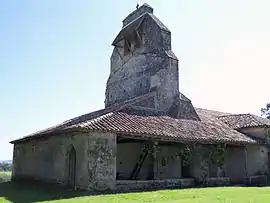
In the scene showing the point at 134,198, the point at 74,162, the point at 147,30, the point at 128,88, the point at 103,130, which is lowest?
the point at 134,198

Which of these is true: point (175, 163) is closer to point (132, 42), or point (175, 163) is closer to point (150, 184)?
point (150, 184)

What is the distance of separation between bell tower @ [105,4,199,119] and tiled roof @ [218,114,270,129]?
5.58 m

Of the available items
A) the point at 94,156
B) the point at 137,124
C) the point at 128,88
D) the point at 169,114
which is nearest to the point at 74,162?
the point at 94,156

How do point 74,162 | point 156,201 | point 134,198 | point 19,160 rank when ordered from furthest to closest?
point 19,160
point 74,162
point 134,198
point 156,201

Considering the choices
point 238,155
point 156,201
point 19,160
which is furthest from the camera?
point 19,160

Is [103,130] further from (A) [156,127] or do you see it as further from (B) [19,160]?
(B) [19,160]

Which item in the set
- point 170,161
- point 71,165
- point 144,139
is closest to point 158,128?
point 144,139

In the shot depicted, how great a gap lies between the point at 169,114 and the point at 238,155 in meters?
5.83

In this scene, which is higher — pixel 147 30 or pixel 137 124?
pixel 147 30

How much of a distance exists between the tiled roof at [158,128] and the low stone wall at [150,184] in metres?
2.23

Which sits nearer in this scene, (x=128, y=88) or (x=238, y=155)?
(x=238, y=155)

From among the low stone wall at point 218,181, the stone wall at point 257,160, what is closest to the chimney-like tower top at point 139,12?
the stone wall at point 257,160

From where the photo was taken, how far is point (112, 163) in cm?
1416

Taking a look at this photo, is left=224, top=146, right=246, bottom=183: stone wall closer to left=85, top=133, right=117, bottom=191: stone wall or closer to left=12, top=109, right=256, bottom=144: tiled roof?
left=12, top=109, right=256, bottom=144: tiled roof
